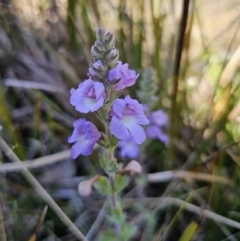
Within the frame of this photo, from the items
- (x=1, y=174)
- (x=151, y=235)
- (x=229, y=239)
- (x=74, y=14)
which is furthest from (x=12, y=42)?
(x=229, y=239)

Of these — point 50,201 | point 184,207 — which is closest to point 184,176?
point 184,207

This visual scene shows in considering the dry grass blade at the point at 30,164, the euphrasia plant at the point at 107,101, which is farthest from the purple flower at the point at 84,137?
the dry grass blade at the point at 30,164

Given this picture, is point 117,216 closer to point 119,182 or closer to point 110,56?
point 119,182

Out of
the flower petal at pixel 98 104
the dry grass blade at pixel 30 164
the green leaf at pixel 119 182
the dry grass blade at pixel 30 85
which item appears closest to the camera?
the flower petal at pixel 98 104

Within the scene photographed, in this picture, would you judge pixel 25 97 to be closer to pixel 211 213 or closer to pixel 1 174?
pixel 1 174

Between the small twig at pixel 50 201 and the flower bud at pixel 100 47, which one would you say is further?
the small twig at pixel 50 201

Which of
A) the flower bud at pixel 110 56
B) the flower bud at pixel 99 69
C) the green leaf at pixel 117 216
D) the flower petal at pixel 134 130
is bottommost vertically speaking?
the green leaf at pixel 117 216

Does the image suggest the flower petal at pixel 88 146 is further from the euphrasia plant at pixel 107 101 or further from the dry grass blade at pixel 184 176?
the dry grass blade at pixel 184 176

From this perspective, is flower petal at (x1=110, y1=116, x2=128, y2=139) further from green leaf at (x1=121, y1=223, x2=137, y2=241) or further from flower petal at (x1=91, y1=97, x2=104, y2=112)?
green leaf at (x1=121, y1=223, x2=137, y2=241)
